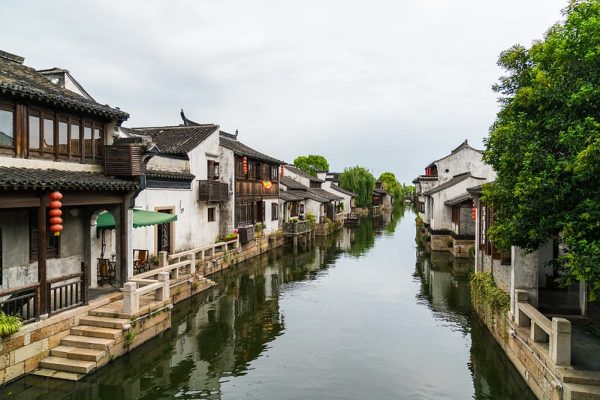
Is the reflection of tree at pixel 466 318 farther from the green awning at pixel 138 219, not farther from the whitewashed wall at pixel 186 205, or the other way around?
the whitewashed wall at pixel 186 205

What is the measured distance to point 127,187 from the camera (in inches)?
518

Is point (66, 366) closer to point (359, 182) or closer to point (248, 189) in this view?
point (248, 189)

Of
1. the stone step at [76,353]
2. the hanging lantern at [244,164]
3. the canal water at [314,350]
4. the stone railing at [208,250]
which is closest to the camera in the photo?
the canal water at [314,350]

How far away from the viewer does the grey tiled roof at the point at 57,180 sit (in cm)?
945

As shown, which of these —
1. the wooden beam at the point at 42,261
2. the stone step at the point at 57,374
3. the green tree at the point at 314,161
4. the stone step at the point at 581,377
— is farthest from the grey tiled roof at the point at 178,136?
the green tree at the point at 314,161

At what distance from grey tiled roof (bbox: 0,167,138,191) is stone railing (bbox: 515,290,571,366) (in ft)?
37.8

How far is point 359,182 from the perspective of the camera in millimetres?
72062

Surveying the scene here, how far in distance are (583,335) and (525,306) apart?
5.09 feet

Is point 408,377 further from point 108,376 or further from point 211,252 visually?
point 211,252

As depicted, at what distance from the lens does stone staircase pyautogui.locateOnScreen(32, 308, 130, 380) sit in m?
9.93

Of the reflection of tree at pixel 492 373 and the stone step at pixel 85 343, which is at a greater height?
the stone step at pixel 85 343

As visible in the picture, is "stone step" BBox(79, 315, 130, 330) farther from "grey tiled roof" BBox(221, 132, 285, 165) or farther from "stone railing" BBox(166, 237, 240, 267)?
"grey tiled roof" BBox(221, 132, 285, 165)

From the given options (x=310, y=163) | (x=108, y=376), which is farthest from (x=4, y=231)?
(x=310, y=163)

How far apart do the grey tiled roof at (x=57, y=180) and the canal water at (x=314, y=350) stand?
14.6 ft
